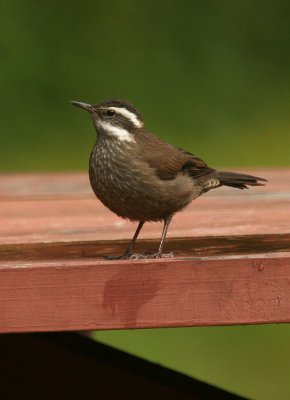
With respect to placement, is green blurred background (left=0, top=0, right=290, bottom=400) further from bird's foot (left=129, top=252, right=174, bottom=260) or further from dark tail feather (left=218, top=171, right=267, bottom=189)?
bird's foot (left=129, top=252, right=174, bottom=260)

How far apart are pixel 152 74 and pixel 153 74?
0.02 meters

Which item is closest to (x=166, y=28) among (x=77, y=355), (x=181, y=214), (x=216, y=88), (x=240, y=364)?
(x=216, y=88)

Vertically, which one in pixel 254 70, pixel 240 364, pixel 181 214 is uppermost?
pixel 254 70

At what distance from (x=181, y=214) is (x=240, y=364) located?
2087 mm

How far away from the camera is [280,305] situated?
402 cm

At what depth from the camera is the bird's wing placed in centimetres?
529

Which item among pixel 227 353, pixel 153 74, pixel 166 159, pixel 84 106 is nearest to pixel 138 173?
pixel 166 159

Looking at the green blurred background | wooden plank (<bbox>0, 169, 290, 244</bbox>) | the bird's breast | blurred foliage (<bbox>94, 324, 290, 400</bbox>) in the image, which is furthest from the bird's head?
the green blurred background

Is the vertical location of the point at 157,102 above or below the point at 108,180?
above

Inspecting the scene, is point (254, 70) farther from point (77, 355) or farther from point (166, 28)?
point (77, 355)

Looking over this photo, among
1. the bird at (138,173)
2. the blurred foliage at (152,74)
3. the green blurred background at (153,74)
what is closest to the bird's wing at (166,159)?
the bird at (138,173)

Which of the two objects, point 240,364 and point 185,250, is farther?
point 240,364

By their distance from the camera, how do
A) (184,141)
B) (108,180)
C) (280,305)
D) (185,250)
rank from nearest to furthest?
(280,305), (185,250), (108,180), (184,141)

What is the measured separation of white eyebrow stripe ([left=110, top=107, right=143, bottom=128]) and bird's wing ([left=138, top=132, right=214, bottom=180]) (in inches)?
2.6
